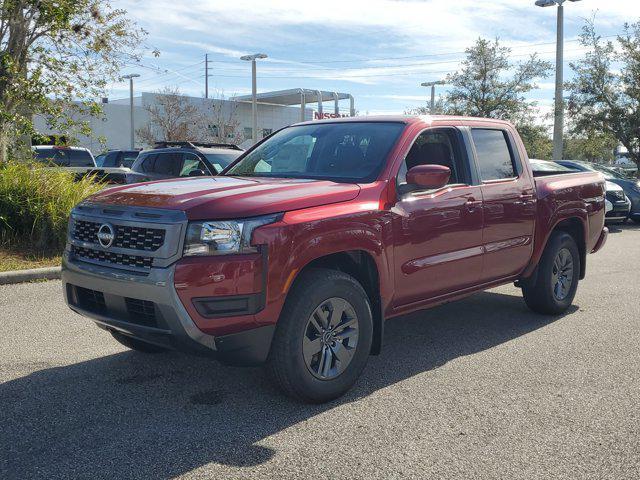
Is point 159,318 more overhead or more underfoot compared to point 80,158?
more underfoot

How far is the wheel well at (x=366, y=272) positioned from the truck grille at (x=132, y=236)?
1.11 meters

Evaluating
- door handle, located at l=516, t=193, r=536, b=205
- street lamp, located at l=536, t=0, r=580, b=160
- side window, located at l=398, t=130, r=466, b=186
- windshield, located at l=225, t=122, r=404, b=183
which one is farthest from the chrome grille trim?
street lamp, located at l=536, t=0, r=580, b=160

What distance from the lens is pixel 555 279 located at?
655 cm

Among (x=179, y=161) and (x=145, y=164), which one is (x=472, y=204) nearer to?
(x=179, y=161)

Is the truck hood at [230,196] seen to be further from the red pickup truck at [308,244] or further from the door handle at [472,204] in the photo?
the door handle at [472,204]

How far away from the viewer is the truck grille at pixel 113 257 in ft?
12.6

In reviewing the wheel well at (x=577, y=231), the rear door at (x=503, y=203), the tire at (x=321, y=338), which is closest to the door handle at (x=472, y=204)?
the rear door at (x=503, y=203)

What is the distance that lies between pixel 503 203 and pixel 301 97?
3700 centimetres

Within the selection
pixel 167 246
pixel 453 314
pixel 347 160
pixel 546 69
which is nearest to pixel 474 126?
pixel 347 160

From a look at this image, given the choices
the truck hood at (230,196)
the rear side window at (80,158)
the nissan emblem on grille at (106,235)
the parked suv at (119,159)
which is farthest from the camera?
the parked suv at (119,159)

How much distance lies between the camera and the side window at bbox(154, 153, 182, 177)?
1116cm

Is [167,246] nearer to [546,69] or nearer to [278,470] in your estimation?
Result: [278,470]

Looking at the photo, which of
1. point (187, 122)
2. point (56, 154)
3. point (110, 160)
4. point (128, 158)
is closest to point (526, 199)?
point (56, 154)

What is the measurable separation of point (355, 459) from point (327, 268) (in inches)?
49.8
